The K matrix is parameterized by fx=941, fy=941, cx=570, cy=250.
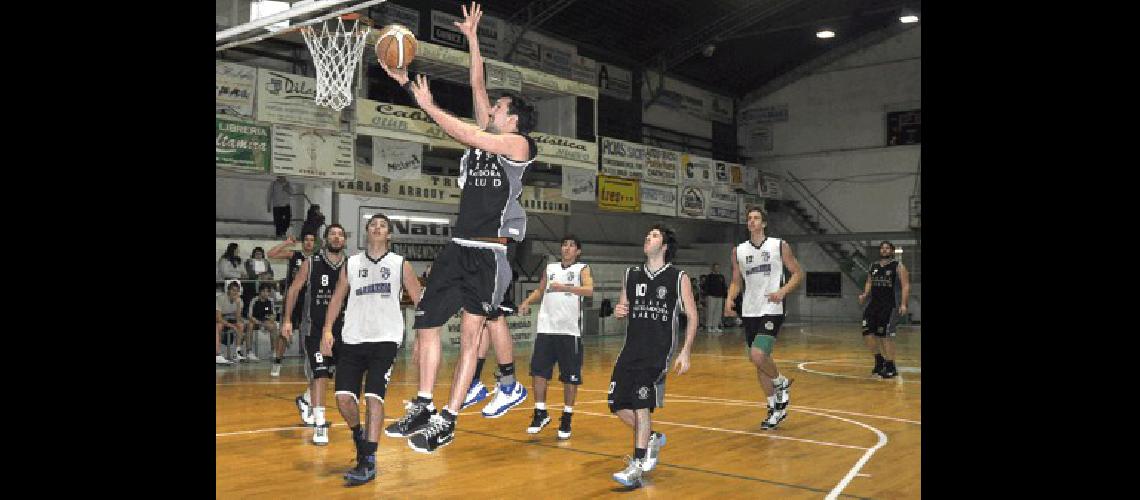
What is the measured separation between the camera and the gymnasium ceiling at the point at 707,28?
2220cm

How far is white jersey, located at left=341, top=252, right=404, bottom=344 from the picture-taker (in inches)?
246

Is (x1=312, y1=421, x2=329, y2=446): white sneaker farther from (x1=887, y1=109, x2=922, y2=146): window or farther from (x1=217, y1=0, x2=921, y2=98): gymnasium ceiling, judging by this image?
(x1=887, y1=109, x2=922, y2=146): window

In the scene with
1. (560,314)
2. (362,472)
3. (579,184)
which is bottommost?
(362,472)

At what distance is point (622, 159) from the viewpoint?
71.0ft

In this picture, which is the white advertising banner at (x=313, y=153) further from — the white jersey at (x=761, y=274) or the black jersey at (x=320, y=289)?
the white jersey at (x=761, y=274)

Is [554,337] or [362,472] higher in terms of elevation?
[554,337]

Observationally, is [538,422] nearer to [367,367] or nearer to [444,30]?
[367,367]

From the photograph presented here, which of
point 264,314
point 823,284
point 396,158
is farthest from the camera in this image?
point 823,284

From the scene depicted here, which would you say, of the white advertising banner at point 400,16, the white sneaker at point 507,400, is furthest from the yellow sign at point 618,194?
the white sneaker at point 507,400

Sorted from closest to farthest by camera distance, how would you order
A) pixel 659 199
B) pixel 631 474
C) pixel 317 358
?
1. pixel 631 474
2. pixel 317 358
3. pixel 659 199

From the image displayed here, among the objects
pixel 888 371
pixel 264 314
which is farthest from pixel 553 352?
pixel 264 314

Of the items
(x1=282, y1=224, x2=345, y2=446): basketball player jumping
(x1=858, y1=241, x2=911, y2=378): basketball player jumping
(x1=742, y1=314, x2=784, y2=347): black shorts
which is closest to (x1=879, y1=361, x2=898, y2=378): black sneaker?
(x1=858, y1=241, x2=911, y2=378): basketball player jumping

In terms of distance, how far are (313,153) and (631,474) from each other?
34.9 feet
